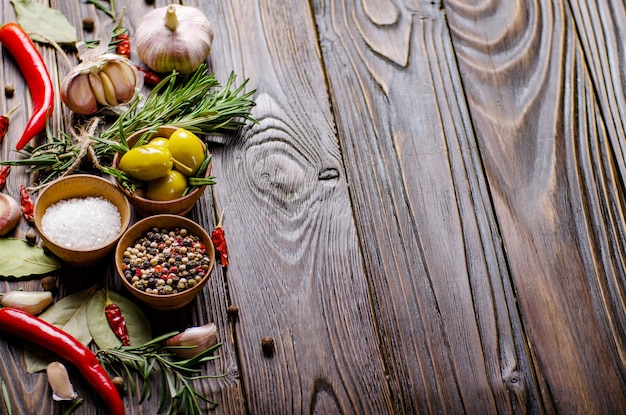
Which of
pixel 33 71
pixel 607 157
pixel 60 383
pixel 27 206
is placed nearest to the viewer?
pixel 60 383

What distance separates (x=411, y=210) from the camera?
1.49 meters

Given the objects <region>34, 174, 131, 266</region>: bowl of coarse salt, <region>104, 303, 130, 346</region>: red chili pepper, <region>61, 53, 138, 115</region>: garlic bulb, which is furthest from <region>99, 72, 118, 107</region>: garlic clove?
<region>104, 303, 130, 346</region>: red chili pepper

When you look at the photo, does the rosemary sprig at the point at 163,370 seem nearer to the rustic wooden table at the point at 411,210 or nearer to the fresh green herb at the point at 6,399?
the rustic wooden table at the point at 411,210

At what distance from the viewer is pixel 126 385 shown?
4.19 ft

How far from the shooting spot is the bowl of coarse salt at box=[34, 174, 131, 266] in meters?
1.26

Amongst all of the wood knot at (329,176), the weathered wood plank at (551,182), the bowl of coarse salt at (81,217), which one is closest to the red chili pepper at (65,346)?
the bowl of coarse salt at (81,217)

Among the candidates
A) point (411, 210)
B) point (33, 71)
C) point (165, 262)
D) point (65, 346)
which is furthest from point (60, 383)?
point (411, 210)

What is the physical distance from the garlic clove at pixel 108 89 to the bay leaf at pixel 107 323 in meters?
0.40

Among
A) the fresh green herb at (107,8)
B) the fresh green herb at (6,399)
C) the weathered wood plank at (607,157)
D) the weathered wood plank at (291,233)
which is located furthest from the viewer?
the fresh green herb at (107,8)

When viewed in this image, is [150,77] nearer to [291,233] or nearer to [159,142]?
[159,142]

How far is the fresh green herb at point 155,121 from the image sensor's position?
4.46 feet

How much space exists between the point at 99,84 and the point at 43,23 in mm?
259

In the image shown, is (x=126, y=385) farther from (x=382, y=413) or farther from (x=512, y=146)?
(x=512, y=146)

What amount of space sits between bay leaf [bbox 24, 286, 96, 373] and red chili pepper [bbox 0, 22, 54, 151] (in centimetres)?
34
